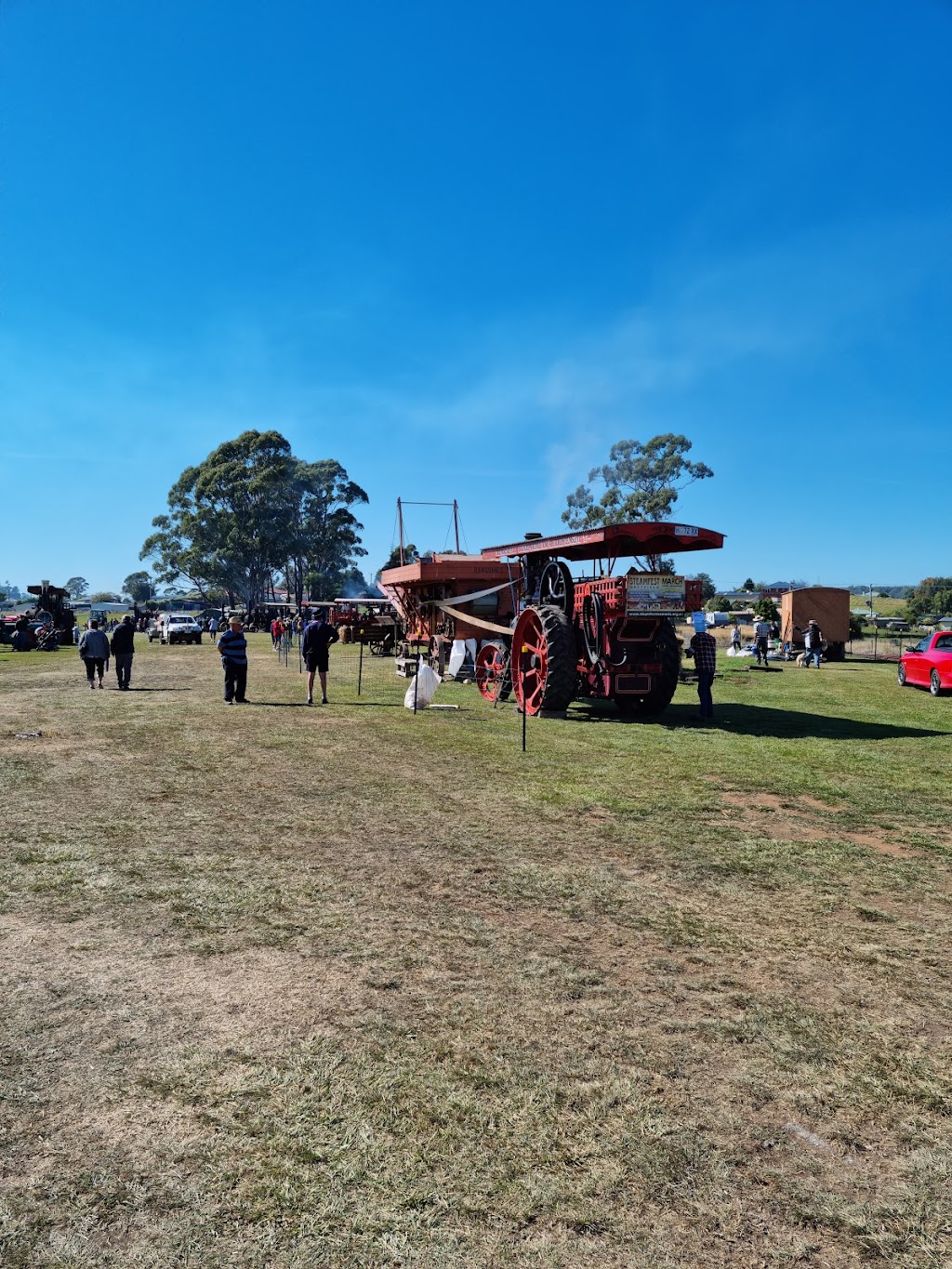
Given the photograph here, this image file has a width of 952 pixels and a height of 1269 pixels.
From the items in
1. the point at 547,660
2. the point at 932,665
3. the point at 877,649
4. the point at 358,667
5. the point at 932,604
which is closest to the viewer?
the point at 547,660

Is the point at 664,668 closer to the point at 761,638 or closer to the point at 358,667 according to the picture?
the point at 358,667

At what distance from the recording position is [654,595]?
11.1 metres

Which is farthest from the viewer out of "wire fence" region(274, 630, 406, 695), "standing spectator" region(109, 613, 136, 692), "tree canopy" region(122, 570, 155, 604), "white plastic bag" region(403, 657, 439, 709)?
"tree canopy" region(122, 570, 155, 604)

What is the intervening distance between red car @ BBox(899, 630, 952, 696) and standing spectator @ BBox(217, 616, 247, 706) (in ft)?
44.6

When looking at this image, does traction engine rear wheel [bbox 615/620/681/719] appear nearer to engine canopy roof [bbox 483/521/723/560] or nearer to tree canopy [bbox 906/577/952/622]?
engine canopy roof [bbox 483/521/723/560]

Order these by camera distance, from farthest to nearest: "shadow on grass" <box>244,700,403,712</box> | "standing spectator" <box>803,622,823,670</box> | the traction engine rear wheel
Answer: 1. "standing spectator" <box>803,622,823,670</box>
2. "shadow on grass" <box>244,700,403,712</box>
3. the traction engine rear wheel

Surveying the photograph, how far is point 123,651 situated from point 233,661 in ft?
12.4

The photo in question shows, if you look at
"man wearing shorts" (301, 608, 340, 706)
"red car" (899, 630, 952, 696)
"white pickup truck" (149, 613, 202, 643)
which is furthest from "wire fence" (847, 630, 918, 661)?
"white pickup truck" (149, 613, 202, 643)

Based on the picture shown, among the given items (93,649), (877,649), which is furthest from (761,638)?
(93,649)

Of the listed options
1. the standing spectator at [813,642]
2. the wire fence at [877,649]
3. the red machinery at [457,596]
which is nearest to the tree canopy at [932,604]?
the wire fence at [877,649]

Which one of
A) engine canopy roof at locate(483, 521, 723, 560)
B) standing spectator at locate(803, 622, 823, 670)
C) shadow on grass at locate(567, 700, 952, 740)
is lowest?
shadow on grass at locate(567, 700, 952, 740)

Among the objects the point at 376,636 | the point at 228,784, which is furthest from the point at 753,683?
the point at 228,784

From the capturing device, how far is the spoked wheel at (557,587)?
1238 centimetres

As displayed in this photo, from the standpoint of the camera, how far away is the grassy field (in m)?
2.26
